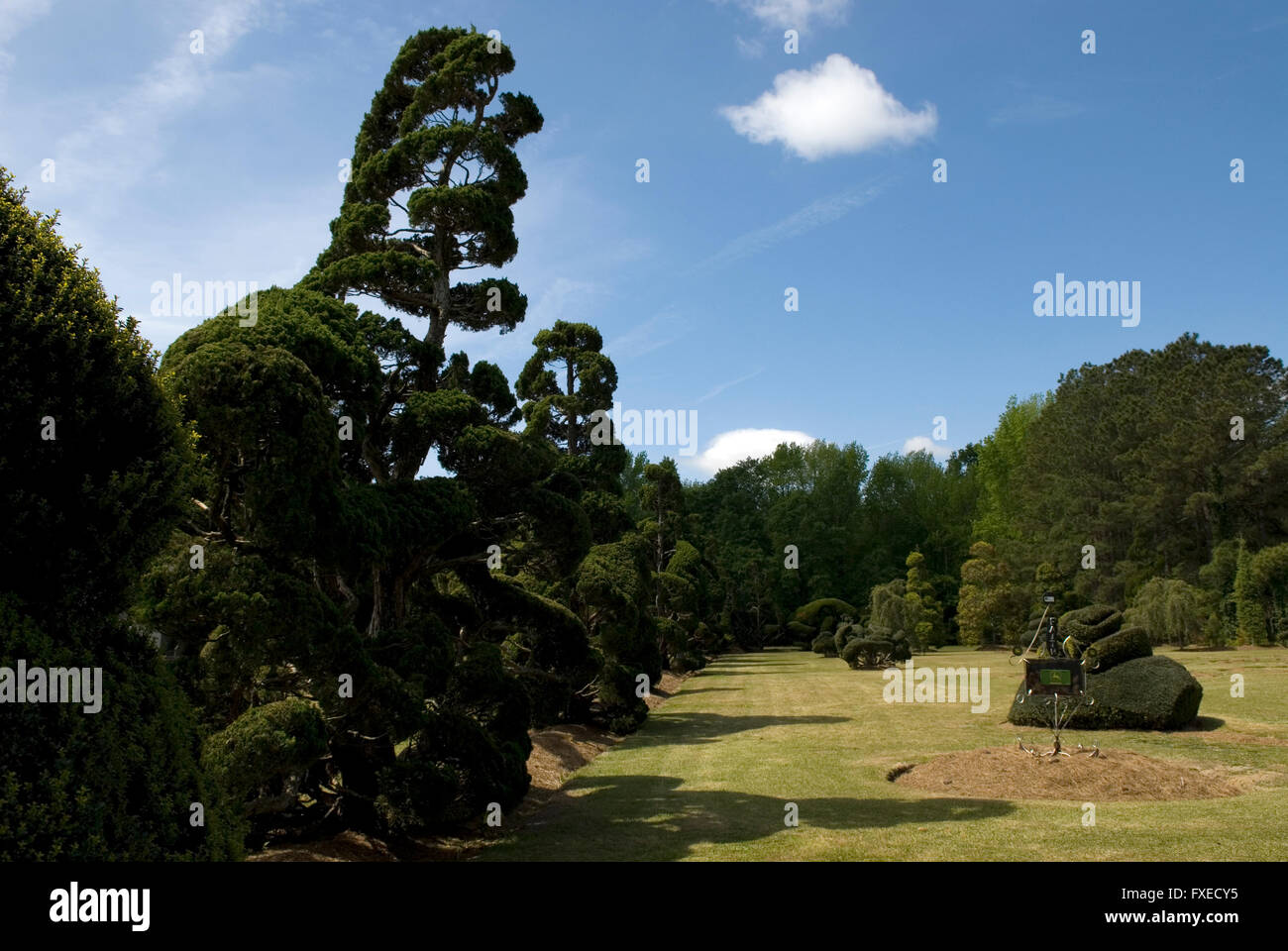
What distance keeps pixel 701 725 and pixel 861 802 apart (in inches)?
375

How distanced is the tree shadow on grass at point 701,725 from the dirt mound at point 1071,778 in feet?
18.8

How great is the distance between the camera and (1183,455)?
4469 cm

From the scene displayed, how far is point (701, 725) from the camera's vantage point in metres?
20.1

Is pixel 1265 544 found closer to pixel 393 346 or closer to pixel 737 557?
pixel 737 557

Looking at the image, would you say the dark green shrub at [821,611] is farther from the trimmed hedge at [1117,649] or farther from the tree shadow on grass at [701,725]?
the trimmed hedge at [1117,649]

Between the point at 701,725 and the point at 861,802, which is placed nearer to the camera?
the point at 861,802

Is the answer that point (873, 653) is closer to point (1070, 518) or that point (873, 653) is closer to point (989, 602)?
point (989, 602)

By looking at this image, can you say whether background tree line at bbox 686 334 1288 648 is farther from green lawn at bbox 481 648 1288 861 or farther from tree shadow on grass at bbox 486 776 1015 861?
tree shadow on grass at bbox 486 776 1015 861

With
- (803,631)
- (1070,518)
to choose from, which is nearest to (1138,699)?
(1070,518)

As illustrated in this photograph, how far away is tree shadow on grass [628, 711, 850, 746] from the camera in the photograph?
17.9 meters

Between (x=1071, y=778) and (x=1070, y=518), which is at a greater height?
(x=1070, y=518)

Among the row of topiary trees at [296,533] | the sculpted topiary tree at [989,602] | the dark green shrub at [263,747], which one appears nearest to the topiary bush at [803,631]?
the sculpted topiary tree at [989,602]

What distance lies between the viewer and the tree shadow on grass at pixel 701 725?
17875mm

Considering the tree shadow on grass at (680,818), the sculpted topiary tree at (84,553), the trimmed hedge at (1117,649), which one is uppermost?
the sculpted topiary tree at (84,553)
